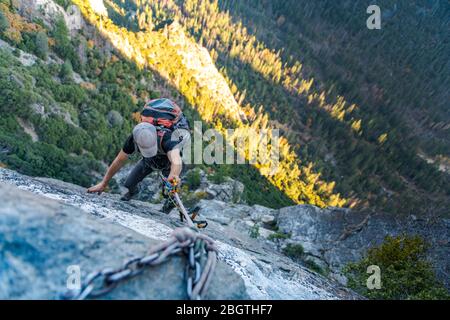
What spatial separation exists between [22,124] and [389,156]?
5880 inches

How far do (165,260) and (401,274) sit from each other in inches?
364

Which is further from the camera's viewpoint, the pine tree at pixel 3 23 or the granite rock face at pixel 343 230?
the pine tree at pixel 3 23

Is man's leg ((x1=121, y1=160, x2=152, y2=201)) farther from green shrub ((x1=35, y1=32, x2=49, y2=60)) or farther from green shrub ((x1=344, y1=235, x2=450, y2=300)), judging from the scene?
green shrub ((x1=35, y1=32, x2=49, y2=60))

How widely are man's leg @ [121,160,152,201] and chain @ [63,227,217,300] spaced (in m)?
4.18

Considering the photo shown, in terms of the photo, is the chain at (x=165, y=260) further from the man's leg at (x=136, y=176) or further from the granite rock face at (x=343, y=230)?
Answer: the granite rock face at (x=343, y=230)

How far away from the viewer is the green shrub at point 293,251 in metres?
23.6

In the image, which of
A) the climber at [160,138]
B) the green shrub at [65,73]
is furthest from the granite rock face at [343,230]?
the green shrub at [65,73]

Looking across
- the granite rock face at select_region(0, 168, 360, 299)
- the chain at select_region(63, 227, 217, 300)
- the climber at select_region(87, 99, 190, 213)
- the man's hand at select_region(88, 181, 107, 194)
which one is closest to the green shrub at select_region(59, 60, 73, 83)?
the man's hand at select_region(88, 181, 107, 194)

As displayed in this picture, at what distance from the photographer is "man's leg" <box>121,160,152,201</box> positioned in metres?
6.27

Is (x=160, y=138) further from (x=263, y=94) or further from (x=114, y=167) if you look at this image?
(x=263, y=94)

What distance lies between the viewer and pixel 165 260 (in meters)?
2.12

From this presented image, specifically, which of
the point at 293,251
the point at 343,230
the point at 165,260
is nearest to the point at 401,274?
the point at 165,260

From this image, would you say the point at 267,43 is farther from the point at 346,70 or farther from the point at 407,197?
the point at 407,197

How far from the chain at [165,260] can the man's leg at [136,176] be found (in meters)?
4.18
